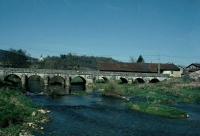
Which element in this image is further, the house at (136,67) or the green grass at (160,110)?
the house at (136,67)

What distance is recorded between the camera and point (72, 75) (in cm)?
7838

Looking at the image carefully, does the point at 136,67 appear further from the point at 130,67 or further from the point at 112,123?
the point at 112,123

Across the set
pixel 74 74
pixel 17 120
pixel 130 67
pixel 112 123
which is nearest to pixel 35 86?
pixel 74 74

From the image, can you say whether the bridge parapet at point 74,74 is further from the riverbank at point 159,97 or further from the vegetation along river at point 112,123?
the vegetation along river at point 112,123

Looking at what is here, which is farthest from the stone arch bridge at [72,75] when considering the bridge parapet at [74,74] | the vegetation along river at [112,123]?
the vegetation along river at [112,123]

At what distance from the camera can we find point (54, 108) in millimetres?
39562

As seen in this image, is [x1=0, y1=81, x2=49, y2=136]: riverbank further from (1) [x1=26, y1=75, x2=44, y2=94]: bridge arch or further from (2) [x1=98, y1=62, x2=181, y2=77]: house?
(2) [x1=98, y1=62, x2=181, y2=77]: house

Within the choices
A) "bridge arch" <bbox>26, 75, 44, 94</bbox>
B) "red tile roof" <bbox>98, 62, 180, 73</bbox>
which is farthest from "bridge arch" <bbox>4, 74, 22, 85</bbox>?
"red tile roof" <bbox>98, 62, 180, 73</bbox>

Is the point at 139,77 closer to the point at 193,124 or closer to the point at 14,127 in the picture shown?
the point at 193,124

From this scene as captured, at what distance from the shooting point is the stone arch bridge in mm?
72000

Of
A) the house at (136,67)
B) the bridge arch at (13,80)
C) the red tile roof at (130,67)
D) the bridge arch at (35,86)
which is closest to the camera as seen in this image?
the bridge arch at (35,86)

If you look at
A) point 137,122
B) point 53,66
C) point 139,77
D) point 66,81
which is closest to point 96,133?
point 137,122

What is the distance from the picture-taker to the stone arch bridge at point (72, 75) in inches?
2835

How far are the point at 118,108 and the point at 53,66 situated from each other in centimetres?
9067
